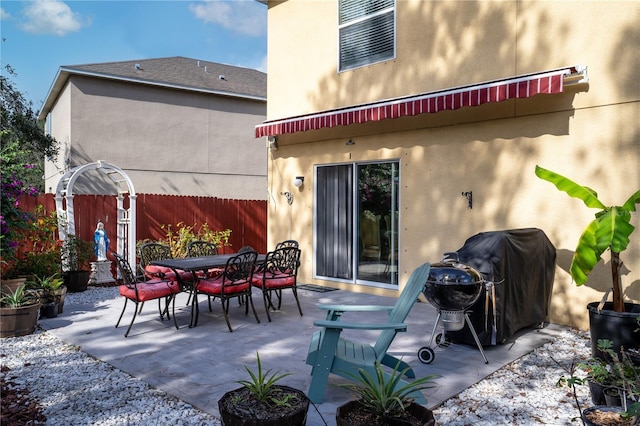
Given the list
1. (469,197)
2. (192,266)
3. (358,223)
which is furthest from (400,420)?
(358,223)

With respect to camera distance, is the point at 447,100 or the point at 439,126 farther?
the point at 439,126

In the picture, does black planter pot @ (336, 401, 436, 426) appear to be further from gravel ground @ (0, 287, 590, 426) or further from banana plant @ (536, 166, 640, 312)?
banana plant @ (536, 166, 640, 312)

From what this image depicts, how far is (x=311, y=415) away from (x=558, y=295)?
15.8ft

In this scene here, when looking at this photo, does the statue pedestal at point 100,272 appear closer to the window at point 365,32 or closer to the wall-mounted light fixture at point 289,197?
the wall-mounted light fixture at point 289,197

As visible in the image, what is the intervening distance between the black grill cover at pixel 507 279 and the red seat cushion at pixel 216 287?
3.02m

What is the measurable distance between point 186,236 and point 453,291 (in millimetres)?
8030

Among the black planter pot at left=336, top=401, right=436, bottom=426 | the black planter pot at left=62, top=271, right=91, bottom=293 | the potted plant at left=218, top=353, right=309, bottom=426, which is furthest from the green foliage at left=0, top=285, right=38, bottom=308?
the black planter pot at left=336, top=401, right=436, bottom=426

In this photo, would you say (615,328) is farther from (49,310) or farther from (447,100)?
(49,310)

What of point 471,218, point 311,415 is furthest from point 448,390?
point 471,218

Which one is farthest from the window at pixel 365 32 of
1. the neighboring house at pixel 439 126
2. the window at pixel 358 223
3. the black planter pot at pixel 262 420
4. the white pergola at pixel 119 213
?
the black planter pot at pixel 262 420

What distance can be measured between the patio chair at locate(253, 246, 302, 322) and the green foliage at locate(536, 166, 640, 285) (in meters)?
3.94

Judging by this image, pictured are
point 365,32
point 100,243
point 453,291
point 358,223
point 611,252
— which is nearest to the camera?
point 453,291

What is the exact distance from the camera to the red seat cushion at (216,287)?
6.48 metres

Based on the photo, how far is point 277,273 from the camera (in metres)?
7.34
